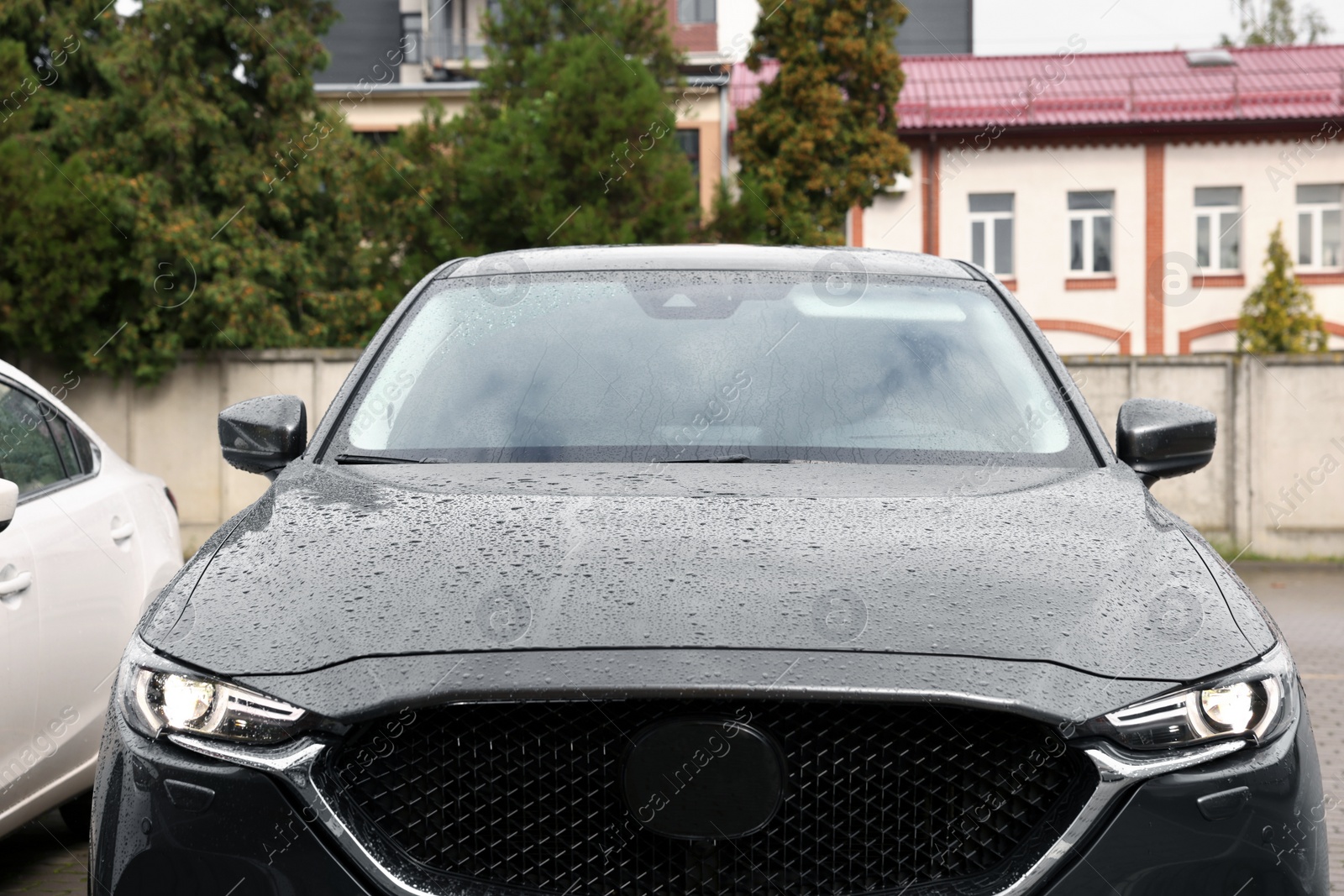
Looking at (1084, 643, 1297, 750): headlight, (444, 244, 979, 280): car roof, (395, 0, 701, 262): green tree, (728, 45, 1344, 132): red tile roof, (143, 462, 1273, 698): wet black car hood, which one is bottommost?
(1084, 643, 1297, 750): headlight

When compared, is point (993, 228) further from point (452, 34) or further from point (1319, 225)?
point (452, 34)

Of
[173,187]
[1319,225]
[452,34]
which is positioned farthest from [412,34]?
[173,187]

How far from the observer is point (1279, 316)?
31875mm

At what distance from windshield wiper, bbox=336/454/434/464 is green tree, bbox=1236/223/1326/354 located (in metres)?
30.5

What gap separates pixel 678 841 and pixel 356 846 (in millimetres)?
447

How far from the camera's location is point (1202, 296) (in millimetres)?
33625

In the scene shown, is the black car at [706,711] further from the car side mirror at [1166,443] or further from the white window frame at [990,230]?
the white window frame at [990,230]

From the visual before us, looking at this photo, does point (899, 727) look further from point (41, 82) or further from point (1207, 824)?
point (41, 82)

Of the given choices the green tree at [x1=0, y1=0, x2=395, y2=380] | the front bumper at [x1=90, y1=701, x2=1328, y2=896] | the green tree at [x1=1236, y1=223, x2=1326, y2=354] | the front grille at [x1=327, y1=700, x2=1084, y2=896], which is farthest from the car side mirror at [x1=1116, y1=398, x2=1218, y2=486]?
the green tree at [x1=1236, y1=223, x2=1326, y2=354]

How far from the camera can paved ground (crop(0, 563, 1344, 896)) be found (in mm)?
4730

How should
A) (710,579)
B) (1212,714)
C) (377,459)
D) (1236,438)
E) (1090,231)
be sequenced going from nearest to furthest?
1. (1212,714)
2. (710,579)
3. (377,459)
4. (1236,438)
5. (1090,231)

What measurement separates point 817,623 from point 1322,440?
A: 51.8 feet

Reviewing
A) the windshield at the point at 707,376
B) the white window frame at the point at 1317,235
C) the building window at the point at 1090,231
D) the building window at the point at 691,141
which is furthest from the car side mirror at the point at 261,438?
the white window frame at the point at 1317,235

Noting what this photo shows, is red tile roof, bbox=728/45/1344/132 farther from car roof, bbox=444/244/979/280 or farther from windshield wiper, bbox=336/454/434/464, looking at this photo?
windshield wiper, bbox=336/454/434/464
